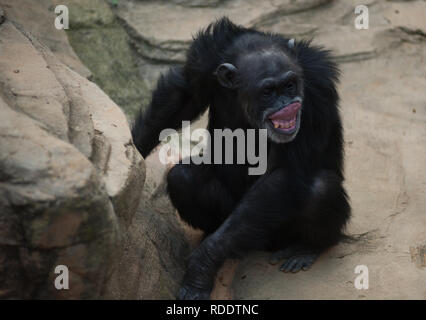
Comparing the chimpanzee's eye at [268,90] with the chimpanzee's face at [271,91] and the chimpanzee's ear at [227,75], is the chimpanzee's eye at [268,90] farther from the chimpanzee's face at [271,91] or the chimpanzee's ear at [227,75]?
the chimpanzee's ear at [227,75]

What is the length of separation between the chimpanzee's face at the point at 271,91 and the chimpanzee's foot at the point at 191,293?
1.43 meters

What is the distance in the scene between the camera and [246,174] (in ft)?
19.1

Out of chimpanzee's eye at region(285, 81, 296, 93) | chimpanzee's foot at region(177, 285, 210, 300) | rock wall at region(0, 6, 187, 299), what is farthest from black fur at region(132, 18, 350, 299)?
rock wall at region(0, 6, 187, 299)

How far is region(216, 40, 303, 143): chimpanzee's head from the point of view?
531cm

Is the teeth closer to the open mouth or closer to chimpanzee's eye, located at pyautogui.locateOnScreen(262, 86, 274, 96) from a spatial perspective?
the open mouth

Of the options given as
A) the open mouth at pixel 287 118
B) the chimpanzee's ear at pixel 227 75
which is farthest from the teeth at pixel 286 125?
→ the chimpanzee's ear at pixel 227 75

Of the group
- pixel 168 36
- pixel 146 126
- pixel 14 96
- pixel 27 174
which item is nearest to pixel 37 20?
pixel 168 36

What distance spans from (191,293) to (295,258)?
1084 mm

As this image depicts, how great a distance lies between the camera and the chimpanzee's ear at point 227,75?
18.1 feet
